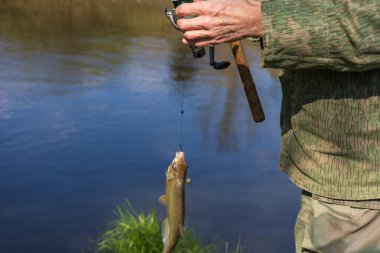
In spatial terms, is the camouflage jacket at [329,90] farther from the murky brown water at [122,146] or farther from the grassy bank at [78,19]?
the grassy bank at [78,19]

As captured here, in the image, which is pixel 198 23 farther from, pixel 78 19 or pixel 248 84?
pixel 78 19

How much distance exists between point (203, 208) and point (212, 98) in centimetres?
476

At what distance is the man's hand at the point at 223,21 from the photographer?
2082 millimetres

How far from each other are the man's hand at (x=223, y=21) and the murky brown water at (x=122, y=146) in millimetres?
3322

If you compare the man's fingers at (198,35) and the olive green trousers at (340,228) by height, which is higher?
the man's fingers at (198,35)

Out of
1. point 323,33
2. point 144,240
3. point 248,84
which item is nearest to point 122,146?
point 144,240

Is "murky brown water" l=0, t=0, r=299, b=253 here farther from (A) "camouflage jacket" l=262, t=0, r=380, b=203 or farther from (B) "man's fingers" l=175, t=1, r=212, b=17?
(B) "man's fingers" l=175, t=1, r=212, b=17

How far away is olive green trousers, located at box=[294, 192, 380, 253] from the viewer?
7.86 feet

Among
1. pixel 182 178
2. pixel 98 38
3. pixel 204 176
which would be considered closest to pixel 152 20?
pixel 98 38

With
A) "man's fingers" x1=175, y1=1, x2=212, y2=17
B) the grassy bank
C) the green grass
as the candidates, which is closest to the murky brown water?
the green grass

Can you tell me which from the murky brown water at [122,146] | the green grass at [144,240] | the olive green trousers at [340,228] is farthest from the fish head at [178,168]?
the murky brown water at [122,146]

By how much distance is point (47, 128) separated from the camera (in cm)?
934

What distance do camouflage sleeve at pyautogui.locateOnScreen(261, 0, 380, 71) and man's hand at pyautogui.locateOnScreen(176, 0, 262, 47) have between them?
0.04 meters

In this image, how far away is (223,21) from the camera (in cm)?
209
